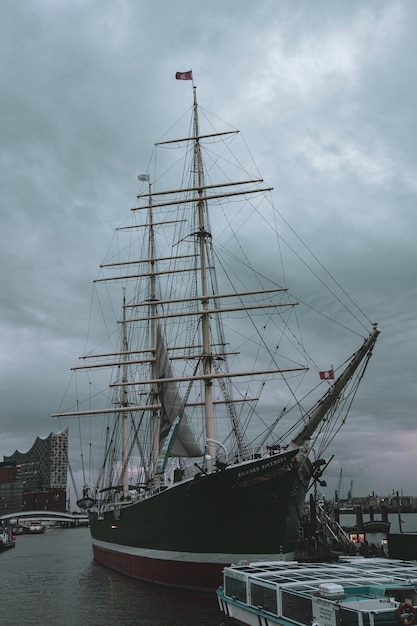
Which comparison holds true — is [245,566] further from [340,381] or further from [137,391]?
[137,391]

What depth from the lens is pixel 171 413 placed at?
3894 cm

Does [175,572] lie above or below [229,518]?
below

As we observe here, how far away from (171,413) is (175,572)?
13.4m

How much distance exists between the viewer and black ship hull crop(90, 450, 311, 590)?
78.5 feet

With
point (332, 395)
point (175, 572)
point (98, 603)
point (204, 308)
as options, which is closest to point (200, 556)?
point (175, 572)

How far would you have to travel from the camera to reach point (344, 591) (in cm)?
1276

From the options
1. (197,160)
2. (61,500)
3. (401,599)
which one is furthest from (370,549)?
(61,500)

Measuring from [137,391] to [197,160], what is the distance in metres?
23.7

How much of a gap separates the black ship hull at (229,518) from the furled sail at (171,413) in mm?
9428

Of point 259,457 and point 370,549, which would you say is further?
point 370,549

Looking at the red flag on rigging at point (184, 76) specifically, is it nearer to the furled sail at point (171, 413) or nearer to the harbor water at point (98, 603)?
the furled sail at point (171, 413)

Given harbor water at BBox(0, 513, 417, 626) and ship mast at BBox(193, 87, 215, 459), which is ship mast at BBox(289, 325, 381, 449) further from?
harbor water at BBox(0, 513, 417, 626)

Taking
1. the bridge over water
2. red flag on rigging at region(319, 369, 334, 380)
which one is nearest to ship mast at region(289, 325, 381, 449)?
red flag on rigging at region(319, 369, 334, 380)

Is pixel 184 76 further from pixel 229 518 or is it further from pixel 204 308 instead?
pixel 229 518
